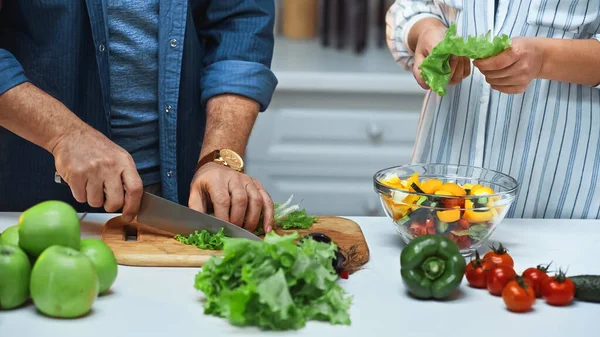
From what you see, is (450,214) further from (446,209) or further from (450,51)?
(450,51)

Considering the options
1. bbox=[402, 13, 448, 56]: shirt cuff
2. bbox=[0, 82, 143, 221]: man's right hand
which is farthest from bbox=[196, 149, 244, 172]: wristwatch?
bbox=[402, 13, 448, 56]: shirt cuff

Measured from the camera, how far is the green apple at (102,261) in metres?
1.25

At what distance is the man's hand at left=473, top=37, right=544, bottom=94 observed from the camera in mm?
1603

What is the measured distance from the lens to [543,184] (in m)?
1.83

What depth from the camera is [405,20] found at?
1916mm

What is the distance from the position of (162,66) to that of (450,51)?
2.09 feet

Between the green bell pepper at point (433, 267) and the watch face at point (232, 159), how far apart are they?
53 centimetres

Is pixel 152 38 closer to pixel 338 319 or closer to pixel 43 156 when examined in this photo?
pixel 43 156

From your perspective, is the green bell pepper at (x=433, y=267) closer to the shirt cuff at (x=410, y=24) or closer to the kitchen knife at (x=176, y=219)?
the kitchen knife at (x=176, y=219)

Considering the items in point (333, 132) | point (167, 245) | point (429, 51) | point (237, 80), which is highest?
point (429, 51)

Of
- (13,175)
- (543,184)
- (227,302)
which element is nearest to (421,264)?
(227,302)

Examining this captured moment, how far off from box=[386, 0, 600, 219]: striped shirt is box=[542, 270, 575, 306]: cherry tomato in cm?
56

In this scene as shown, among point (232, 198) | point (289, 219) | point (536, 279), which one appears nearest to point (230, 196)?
point (232, 198)

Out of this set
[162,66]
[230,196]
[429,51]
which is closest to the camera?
[230,196]
